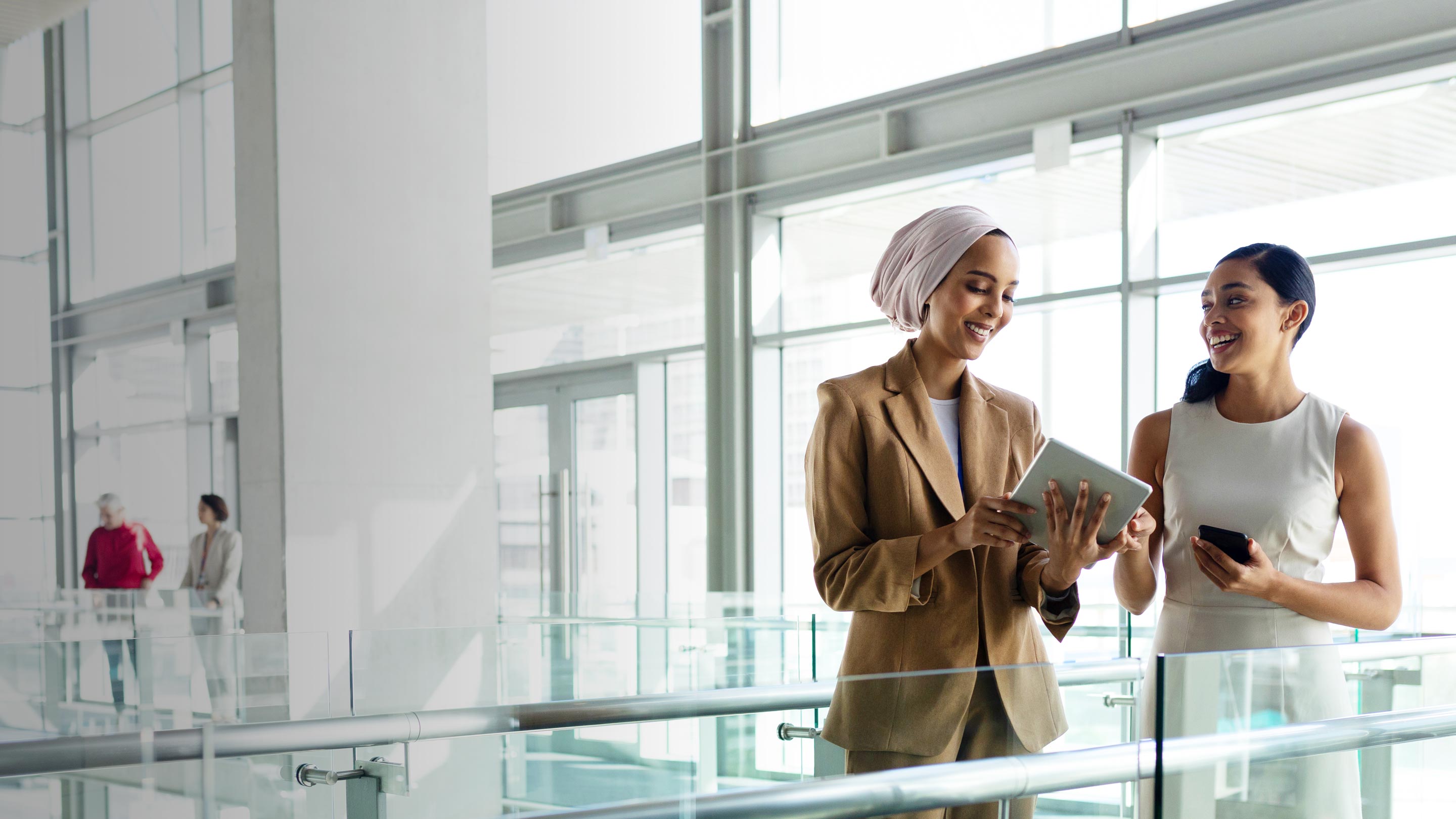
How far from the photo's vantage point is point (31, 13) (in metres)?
11.3

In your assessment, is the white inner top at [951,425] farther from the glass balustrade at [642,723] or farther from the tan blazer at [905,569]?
the glass balustrade at [642,723]

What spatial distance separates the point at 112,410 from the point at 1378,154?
14.1 meters

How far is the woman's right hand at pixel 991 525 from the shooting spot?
2182 millimetres

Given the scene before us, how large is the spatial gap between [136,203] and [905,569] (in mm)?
15519

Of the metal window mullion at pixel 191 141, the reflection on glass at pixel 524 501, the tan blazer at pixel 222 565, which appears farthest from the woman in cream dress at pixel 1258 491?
the metal window mullion at pixel 191 141

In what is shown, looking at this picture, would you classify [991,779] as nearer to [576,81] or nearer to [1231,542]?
[1231,542]

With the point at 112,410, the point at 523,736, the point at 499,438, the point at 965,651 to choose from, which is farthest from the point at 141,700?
the point at 112,410

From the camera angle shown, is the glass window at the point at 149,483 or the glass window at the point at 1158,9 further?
the glass window at the point at 149,483

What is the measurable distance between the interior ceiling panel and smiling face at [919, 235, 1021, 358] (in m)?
10.6

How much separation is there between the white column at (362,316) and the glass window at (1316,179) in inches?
180

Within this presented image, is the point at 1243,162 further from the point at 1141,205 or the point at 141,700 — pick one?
the point at 141,700

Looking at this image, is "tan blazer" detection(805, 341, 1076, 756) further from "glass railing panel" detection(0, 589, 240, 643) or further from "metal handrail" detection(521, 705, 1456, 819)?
"glass railing panel" detection(0, 589, 240, 643)

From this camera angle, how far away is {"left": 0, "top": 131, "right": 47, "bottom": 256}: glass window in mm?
16859

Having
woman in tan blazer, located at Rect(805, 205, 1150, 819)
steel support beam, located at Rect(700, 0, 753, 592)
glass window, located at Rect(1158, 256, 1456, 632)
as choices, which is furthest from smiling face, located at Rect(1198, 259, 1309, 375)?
steel support beam, located at Rect(700, 0, 753, 592)
